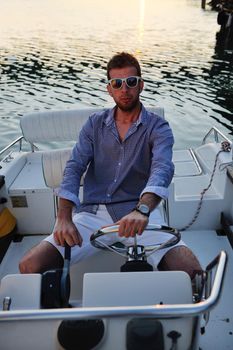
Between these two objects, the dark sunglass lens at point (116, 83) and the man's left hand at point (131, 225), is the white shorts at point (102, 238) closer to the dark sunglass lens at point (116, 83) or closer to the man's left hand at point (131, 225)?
the man's left hand at point (131, 225)

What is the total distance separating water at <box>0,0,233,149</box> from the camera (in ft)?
37.8

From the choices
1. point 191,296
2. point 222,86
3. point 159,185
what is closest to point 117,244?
point 159,185

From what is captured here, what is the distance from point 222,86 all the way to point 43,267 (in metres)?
13.5

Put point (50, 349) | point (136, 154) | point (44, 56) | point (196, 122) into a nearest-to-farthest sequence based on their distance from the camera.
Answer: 1. point (50, 349)
2. point (136, 154)
3. point (196, 122)
4. point (44, 56)

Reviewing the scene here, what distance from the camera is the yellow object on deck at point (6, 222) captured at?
356 centimetres

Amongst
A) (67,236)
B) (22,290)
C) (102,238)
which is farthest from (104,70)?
(22,290)

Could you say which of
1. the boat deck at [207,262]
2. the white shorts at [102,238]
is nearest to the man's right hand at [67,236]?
the white shorts at [102,238]

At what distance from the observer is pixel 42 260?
2207 mm

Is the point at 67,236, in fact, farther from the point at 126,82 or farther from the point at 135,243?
the point at 126,82

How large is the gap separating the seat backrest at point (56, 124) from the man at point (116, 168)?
5.65ft

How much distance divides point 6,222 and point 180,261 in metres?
2.07

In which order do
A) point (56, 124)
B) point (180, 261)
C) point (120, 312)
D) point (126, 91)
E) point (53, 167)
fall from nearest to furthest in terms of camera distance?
1. point (120, 312)
2. point (180, 261)
3. point (126, 91)
4. point (53, 167)
5. point (56, 124)

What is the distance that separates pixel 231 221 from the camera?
368cm

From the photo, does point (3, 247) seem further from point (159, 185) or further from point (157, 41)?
point (157, 41)
